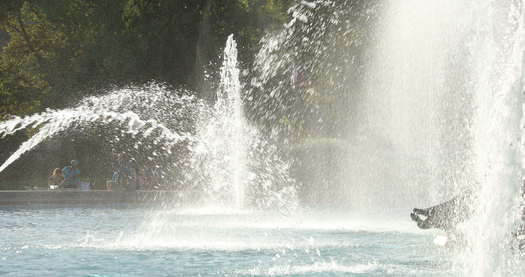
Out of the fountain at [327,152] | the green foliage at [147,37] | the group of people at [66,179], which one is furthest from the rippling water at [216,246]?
the green foliage at [147,37]

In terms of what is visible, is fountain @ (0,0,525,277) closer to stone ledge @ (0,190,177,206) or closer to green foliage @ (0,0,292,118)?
green foliage @ (0,0,292,118)

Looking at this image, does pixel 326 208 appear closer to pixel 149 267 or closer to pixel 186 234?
pixel 186 234

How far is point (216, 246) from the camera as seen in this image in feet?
49.3

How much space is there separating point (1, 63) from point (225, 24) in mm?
10021

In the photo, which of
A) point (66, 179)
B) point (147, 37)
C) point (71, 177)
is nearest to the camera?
point (66, 179)

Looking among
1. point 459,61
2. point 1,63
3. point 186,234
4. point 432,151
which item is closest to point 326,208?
point 432,151

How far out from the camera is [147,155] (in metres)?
37.6

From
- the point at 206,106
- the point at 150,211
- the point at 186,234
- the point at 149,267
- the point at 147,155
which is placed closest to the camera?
the point at 149,267

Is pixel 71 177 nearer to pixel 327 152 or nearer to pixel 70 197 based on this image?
pixel 70 197

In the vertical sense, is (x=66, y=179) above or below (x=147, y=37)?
below

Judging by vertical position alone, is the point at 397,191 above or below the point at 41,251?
above

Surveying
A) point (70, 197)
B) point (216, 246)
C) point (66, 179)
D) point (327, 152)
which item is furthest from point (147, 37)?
point (216, 246)

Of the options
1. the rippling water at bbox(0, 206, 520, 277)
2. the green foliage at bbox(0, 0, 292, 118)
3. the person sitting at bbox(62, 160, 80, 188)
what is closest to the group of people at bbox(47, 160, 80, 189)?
the person sitting at bbox(62, 160, 80, 188)

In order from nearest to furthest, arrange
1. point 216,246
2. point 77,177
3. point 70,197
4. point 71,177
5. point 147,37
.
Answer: point 216,246 → point 70,197 → point 71,177 → point 77,177 → point 147,37
